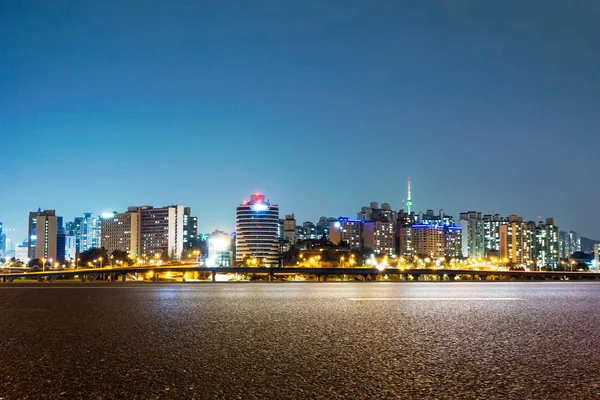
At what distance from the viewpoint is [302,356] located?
9.10 ft

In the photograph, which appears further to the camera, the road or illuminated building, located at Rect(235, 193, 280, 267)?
illuminated building, located at Rect(235, 193, 280, 267)

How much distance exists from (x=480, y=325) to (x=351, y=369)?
6.52ft

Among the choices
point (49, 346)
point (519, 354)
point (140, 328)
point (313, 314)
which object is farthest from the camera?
point (313, 314)

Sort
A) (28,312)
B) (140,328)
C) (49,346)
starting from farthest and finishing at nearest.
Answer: (28,312) → (140,328) → (49,346)

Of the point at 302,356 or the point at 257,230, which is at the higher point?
the point at 257,230

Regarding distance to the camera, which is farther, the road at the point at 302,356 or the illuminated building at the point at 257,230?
the illuminated building at the point at 257,230

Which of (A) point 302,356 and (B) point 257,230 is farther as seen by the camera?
(B) point 257,230

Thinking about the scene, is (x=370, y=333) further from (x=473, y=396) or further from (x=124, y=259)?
(x=124, y=259)

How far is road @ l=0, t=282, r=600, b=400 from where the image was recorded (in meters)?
2.11

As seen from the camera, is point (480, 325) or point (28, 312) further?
point (28, 312)

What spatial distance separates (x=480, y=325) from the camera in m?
4.00

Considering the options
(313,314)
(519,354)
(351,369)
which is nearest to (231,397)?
(351,369)

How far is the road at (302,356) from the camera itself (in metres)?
2.11

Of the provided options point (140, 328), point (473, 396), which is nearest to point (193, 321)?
point (140, 328)
